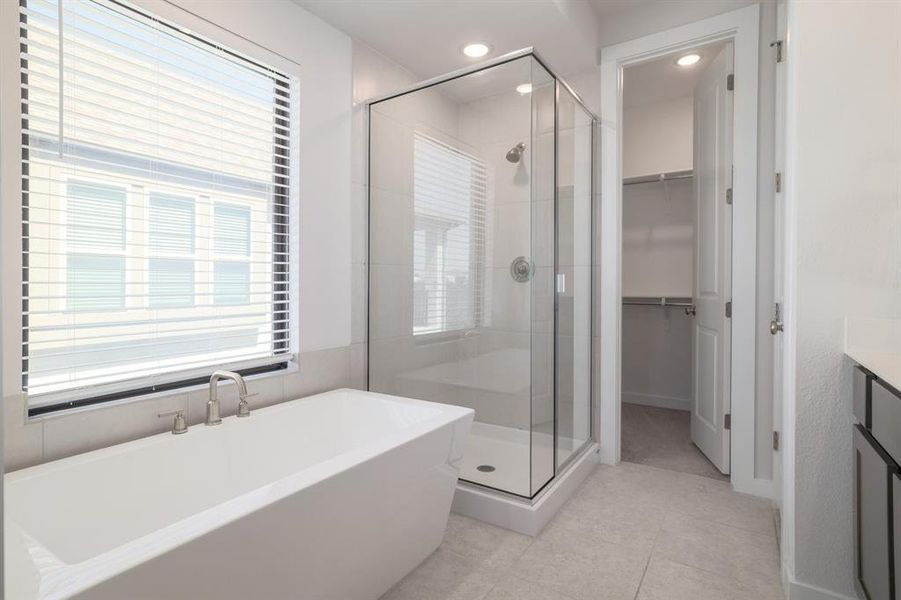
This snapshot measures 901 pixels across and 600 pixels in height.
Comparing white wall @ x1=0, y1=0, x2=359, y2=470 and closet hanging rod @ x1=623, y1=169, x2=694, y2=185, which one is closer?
white wall @ x1=0, y1=0, x2=359, y2=470

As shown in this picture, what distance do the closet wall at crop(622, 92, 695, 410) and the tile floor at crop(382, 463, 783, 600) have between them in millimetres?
1791

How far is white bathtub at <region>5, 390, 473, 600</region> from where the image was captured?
112cm

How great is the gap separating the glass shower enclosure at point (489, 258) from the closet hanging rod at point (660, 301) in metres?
1.57

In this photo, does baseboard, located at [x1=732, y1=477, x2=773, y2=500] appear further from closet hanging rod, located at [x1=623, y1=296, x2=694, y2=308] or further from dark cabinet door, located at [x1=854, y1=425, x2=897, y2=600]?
closet hanging rod, located at [x1=623, y1=296, x2=694, y2=308]

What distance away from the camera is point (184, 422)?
193 centimetres

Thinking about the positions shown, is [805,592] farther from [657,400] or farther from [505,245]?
[657,400]

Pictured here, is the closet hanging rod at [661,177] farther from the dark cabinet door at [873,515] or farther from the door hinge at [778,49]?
the dark cabinet door at [873,515]

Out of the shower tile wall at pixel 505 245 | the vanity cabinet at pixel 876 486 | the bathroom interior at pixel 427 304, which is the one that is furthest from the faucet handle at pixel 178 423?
the vanity cabinet at pixel 876 486

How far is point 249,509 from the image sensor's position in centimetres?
126

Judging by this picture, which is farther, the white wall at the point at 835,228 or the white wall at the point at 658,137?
the white wall at the point at 658,137

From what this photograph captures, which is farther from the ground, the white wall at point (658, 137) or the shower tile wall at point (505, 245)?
the white wall at point (658, 137)

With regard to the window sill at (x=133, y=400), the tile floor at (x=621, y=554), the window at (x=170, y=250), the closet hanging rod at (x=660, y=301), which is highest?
the window at (x=170, y=250)

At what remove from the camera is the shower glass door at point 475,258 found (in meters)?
2.50

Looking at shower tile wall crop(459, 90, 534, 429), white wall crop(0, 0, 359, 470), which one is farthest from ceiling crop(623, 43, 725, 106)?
white wall crop(0, 0, 359, 470)
